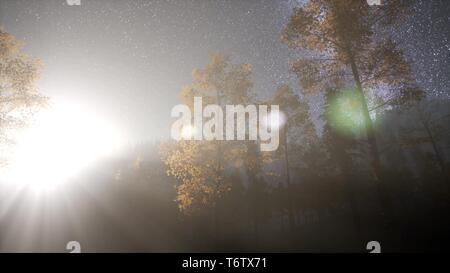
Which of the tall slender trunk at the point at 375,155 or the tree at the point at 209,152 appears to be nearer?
the tall slender trunk at the point at 375,155

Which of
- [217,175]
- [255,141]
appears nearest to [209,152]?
[217,175]

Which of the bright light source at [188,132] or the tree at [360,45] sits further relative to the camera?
the bright light source at [188,132]

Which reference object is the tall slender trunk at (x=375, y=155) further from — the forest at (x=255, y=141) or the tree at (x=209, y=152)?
the tree at (x=209, y=152)

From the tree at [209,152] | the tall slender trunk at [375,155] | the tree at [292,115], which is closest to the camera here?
the tall slender trunk at [375,155]

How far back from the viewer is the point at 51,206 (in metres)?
22.6

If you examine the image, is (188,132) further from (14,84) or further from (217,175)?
(14,84)

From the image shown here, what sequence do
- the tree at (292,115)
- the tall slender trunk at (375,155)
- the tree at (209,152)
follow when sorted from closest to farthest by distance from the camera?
the tall slender trunk at (375,155), the tree at (209,152), the tree at (292,115)

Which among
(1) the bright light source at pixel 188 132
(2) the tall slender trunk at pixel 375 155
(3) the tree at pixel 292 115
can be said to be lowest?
(2) the tall slender trunk at pixel 375 155

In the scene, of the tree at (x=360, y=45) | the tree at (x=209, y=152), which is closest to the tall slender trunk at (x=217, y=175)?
the tree at (x=209, y=152)

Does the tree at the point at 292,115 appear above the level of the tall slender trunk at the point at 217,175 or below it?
above

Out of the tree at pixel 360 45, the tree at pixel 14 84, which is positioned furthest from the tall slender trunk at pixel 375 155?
the tree at pixel 14 84

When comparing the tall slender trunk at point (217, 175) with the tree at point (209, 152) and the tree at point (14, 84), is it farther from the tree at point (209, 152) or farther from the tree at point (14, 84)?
the tree at point (14, 84)

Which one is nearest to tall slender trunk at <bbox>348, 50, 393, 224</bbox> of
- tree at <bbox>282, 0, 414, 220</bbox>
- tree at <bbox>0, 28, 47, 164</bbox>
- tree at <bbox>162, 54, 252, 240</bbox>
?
tree at <bbox>282, 0, 414, 220</bbox>
